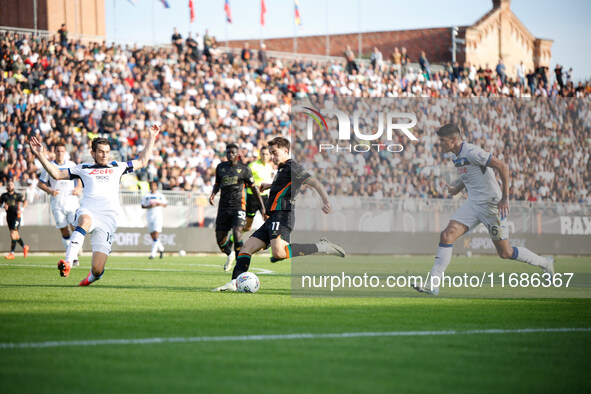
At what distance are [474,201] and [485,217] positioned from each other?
10.4 inches

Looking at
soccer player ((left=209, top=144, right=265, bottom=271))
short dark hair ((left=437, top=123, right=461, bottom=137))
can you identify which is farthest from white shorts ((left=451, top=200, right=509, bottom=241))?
soccer player ((left=209, top=144, right=265, bottom=271))

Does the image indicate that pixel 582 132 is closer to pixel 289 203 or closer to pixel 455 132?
pixel 455 132

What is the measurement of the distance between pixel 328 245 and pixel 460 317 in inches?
145

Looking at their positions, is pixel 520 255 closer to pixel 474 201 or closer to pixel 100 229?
pixel 474 201

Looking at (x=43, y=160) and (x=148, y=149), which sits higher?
(x=148, y=149)

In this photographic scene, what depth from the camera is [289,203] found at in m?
11.6

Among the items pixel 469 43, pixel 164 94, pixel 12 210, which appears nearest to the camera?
pixel 12 210

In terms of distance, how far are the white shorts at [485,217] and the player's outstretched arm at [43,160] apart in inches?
218

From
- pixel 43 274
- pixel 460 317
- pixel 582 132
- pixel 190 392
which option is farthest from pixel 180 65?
pixel 190 392

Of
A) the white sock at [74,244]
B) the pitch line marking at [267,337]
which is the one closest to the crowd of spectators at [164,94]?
the white sock at [74,244]

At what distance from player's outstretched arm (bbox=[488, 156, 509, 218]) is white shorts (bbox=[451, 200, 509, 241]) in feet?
0.55

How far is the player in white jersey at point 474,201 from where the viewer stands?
11562 millimetres

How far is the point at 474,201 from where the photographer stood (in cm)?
1178

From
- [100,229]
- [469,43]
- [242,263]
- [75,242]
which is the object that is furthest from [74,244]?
[469,43]
